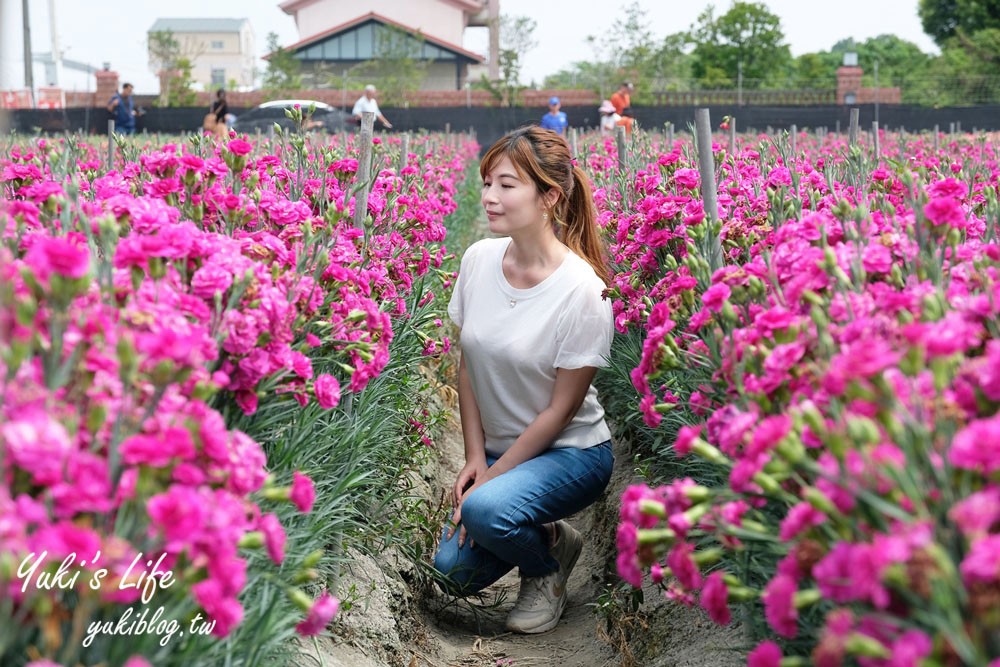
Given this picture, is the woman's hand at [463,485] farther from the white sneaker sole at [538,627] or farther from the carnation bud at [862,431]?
the carnation bud at [862,431]

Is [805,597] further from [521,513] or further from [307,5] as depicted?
[307,5]

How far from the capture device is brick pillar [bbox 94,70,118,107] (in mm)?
32938

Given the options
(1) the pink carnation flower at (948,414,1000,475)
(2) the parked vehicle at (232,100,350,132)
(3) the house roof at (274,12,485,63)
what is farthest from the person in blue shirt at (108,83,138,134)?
(3) the house roof at (274,12,485,63)

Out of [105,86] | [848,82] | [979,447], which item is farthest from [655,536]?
[105,86]

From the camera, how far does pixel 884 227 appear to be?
227cm

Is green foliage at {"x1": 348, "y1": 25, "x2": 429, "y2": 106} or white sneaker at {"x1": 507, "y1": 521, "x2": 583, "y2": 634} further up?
green foliage at {"x1": 348, "y1": 25, "x2": 429, "y2": 106}

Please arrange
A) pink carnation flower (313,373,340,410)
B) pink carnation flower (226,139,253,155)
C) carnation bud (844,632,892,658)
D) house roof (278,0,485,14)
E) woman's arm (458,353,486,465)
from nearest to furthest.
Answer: carnation bud (844,632,892,658) → pink carnation flower (313,373,340,410) → pink carnation flower (226,139,253,155) → woman's arm (458,353,486,465) → house roof (278,0,485,14)

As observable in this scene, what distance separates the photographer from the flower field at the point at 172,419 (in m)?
1.30

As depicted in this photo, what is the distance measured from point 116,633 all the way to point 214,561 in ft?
1.11

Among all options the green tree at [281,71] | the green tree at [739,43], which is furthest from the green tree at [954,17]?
the green tree at [281,71]

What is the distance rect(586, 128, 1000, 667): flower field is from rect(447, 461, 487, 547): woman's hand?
832 mm

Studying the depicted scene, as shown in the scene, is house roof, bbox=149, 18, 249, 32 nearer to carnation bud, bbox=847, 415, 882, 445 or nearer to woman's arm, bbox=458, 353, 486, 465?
woman's arm, bbox=458, 353, 486, 465

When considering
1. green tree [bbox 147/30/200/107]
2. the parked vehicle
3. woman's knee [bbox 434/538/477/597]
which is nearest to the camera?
woman's knee [bbox 434/538/477/597]

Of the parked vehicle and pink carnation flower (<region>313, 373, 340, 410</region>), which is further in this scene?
the parked vehicle
